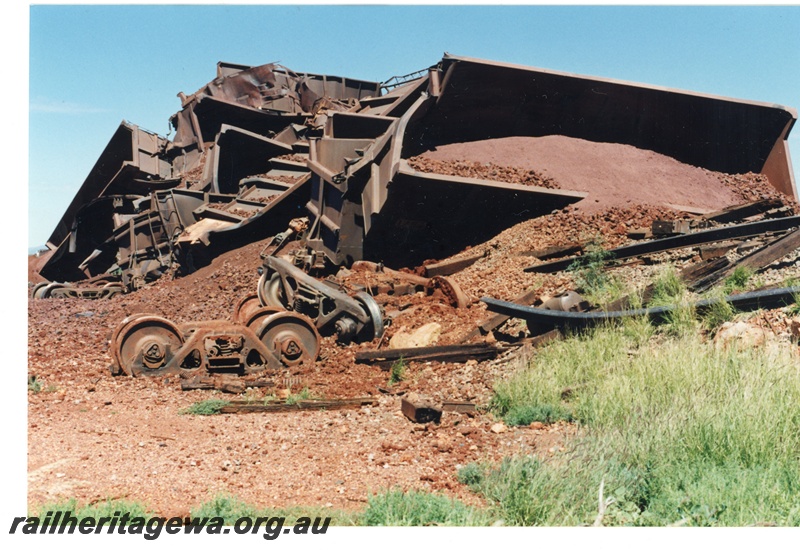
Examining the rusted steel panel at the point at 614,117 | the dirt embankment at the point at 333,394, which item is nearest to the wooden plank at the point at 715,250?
the dirt embankment at the point at 333,394

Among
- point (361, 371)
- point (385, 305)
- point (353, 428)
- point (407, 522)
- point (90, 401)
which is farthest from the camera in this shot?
point (385, 305)

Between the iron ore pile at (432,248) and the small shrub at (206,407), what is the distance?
0.14m

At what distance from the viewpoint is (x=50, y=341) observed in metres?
7.66

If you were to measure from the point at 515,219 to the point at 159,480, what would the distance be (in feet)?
18.6

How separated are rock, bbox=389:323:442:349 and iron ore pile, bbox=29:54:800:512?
0.07 ft

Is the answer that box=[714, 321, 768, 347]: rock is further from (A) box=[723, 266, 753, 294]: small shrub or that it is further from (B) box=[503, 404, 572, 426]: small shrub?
(B) box=[503, 404, 572, 426]: small shrub

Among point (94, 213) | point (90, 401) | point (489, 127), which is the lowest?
point (90, 401)

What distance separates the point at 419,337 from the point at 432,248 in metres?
2.37

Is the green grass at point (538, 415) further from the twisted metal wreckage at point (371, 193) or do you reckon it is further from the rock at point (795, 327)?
the twisted metal wreckage at point (371, 193)

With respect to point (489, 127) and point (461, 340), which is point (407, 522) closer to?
point (461, 340)

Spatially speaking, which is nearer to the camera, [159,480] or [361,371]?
[159,480]

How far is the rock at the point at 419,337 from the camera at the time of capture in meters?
6.41

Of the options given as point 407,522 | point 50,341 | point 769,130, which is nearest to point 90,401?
point 50,341

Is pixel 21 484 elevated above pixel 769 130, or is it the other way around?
pixel 769 130
